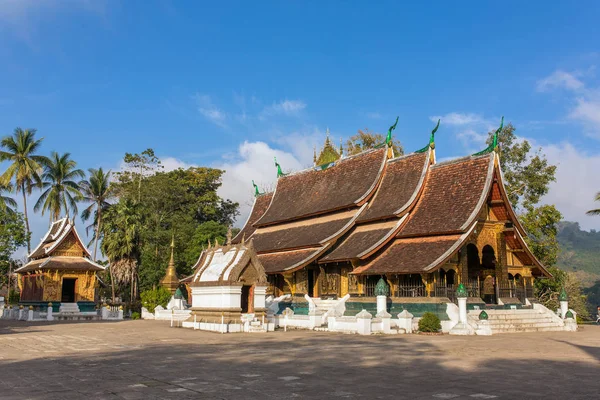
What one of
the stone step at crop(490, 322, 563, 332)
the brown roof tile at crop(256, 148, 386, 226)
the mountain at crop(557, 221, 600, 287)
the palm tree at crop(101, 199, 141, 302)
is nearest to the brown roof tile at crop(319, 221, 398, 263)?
the brown roof tile at crop(256, 148, 386, 226)

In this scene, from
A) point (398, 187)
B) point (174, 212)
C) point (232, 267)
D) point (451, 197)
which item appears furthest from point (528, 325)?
point (174, 212)

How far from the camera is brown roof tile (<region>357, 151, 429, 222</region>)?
24.1m

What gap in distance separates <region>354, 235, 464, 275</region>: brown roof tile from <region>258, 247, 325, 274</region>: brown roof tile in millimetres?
2672

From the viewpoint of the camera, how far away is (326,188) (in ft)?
99.6

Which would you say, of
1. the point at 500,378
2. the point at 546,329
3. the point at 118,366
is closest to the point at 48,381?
the point at 118,366

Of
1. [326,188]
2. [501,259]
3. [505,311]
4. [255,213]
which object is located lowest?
[505,311]

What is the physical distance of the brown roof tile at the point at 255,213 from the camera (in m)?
34.3

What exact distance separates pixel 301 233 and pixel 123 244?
11.7 meters

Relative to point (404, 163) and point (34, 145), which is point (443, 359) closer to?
point (404, 163)

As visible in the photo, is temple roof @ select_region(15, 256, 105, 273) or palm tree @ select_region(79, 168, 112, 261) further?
palm tree @ select_region(79, 168, 112, 261)

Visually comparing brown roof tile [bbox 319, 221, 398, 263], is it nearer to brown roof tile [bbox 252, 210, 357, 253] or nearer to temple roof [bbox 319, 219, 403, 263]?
temple roof [bbox 319, 219, 403, 263]

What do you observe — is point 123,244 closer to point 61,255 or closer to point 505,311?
point 61,255

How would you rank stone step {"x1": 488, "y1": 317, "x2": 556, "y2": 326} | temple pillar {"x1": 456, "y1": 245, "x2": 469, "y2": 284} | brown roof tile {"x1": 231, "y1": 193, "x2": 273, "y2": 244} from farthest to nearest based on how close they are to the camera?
1. brown roof tile {"x1": 231, "y1": 193, "x2": 273, "y2": 244}
2. temple pillar {"x1": 456, "y1": 245, "x2": 469, "y2": 284}
3. stone step {"x1": 488, "y1": 317, "x2": 556, "y2": 326}

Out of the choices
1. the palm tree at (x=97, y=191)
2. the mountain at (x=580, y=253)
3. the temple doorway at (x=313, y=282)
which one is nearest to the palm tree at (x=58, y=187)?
the palm tree at (x=97, y=191)
